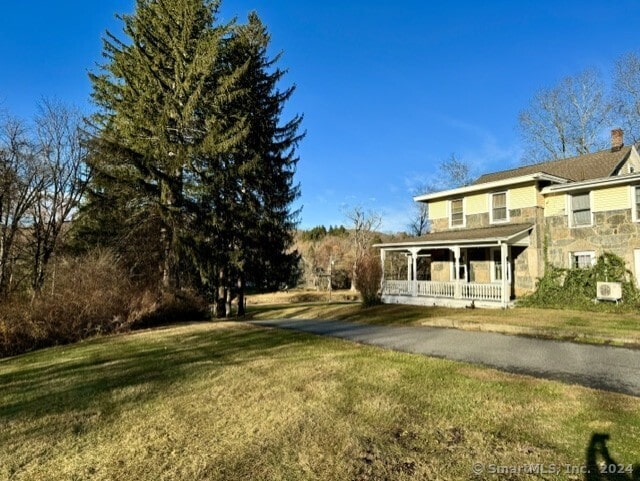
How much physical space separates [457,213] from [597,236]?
649cm

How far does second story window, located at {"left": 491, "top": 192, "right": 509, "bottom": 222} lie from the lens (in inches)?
724

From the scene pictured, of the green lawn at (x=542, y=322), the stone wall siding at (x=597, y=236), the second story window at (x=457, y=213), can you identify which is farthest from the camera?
the second story window at (x=457, y=213)

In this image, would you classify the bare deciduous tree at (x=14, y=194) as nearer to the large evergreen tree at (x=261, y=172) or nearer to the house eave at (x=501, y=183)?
the large evergreen tree at (x=261, y=172)

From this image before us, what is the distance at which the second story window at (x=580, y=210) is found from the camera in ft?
52.1

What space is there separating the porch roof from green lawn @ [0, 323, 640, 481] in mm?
10781

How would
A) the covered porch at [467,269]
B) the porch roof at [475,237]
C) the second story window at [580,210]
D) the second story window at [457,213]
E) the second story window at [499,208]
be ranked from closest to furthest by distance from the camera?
the second story window at [580,210] < the porch roof at [475,237] < the covered porch at [467,269] < the second story window at [499,208] < the second story window at [457,213]

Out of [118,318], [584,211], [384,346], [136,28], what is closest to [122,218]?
[118,318]

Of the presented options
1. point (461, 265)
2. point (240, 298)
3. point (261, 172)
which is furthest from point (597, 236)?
point (240, 298)

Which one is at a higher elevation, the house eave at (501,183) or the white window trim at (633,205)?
the house eave at (501,183)

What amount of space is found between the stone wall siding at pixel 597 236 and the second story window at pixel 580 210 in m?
0.23

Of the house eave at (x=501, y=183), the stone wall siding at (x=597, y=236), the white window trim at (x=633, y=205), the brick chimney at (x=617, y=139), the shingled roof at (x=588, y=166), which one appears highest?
the brick chimney at (x=617, y=139)

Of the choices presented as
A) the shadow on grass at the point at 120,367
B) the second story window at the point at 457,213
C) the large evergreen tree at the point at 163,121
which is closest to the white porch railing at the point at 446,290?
the second story window at the point at 457,213

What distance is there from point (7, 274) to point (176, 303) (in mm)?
10151

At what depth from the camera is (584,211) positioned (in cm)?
1600
